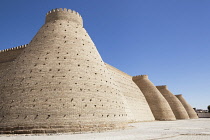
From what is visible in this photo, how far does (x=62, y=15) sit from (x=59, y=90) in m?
7.53

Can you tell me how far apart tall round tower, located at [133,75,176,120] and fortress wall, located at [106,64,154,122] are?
1411 millimetres

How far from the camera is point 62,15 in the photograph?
16219mm

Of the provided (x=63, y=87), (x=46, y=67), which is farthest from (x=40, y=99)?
(x=46, y=67)

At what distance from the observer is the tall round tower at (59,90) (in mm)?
10680

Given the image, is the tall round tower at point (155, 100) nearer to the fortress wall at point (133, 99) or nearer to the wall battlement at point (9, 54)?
the fortress wall at point (133, 99)

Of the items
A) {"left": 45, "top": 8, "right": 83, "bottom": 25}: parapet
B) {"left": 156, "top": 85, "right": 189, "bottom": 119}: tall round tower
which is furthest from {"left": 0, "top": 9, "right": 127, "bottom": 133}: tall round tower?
{"left": 156, "top": 85, "right": 189, "bottom": 119}: tall round tower

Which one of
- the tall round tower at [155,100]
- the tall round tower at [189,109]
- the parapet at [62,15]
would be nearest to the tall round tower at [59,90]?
the parapet at [62,15]

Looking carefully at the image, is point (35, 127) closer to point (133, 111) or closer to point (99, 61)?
point (99, 61)

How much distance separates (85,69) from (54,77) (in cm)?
218

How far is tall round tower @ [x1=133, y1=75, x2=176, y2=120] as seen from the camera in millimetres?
31562

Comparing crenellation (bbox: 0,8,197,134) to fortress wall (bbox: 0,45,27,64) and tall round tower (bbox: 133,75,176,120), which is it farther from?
tall round tower (bbox: 133,75,176,120)

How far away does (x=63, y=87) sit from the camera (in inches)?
457

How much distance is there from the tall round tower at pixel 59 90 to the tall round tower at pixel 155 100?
1997 centimetres

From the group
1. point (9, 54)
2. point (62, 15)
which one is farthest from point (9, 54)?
point (62, 15)
